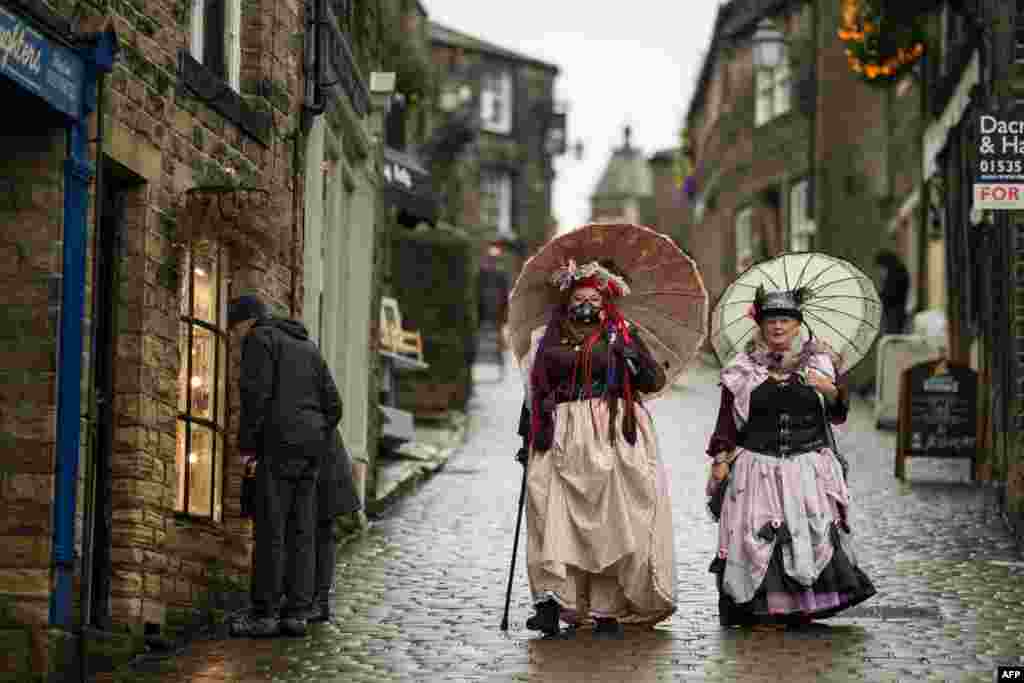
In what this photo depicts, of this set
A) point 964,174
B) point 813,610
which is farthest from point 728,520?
point 964,174

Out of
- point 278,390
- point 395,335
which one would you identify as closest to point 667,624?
point 278,390

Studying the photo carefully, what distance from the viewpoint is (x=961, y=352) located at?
23.6 metres

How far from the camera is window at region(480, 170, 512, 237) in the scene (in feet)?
206

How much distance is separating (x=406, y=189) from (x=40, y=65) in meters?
11.4

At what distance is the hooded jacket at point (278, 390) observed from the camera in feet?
36.6

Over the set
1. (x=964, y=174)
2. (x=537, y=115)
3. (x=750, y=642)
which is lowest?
(x=750, y=642)

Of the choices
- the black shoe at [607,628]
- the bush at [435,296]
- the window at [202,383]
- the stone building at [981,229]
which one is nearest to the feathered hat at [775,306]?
the black shoe at [607,628]

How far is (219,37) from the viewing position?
1247cm

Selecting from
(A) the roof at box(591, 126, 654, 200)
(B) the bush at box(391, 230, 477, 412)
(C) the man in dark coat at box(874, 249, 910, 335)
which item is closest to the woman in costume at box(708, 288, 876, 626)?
(B) the bush at box(391, 230, 477, 412)

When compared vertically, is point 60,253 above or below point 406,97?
below

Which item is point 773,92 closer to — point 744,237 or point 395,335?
point 744,237

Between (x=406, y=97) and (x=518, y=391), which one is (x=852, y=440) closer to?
(x=406, y=97)

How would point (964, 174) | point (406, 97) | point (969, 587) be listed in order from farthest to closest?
point (406, 97)
point (964, 174)
point (969, 587)

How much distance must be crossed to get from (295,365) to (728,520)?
2.42m
